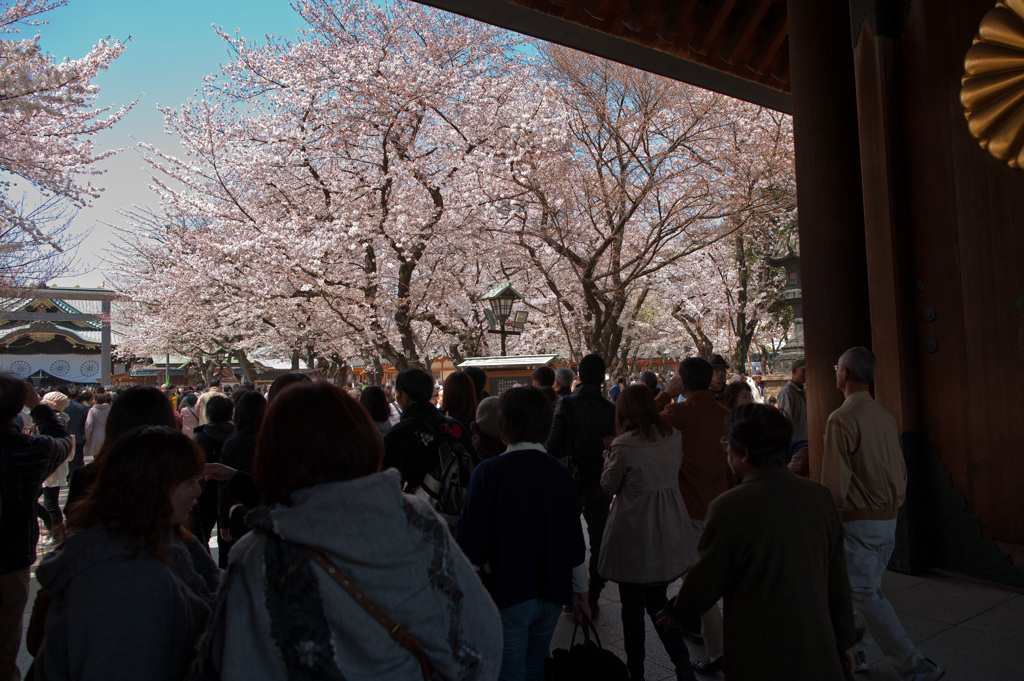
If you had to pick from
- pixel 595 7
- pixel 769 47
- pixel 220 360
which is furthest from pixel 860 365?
pixel 220 360

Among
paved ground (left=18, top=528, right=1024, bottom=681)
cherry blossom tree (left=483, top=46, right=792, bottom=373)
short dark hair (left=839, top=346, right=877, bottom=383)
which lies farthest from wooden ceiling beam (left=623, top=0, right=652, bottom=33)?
cherry blossom tree (left=483, top=46, right=792, bottom=373)

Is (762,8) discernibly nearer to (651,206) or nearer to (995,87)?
(995,87)

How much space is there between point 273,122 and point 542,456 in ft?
44.3

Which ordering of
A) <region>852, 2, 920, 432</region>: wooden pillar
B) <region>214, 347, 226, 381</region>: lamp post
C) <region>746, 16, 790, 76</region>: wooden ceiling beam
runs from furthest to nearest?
<region>214, 347, 226, 381</region>: lamp post → <region>746, 16, 790, 76</region>: wooden ceiling beam → <region>852, 2, 920, 432</region>: wooden pillar

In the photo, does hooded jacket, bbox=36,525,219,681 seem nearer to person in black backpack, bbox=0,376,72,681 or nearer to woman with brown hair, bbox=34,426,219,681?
woman with brown hair, bbox=34,426,219,681

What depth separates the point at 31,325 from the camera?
1593 inches

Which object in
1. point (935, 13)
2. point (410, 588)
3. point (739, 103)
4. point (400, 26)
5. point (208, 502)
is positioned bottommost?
point (208, 502)

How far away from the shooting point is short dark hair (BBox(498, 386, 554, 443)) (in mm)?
2771

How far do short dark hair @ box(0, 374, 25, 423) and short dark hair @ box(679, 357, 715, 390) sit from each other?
343cm

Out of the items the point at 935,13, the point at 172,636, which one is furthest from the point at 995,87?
the point at 172,636

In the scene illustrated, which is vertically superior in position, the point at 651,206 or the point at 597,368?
the point at 651,206

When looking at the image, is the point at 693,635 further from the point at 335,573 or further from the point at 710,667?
the point at 335,573

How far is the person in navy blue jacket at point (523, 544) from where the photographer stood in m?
2.58

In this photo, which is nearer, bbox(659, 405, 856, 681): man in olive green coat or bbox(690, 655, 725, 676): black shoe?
bbox(659, 405, 856, 681): man in olive green coat
